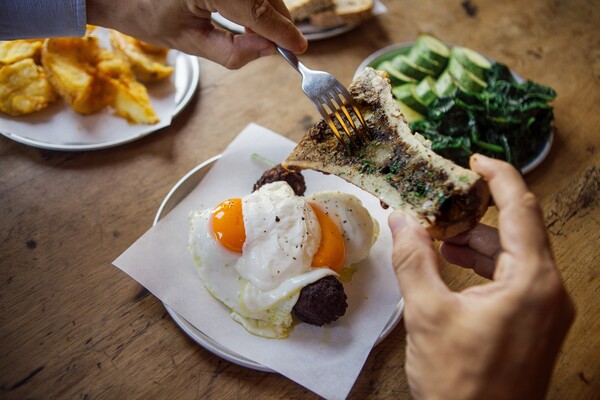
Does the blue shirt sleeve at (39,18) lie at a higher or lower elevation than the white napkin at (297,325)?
higher

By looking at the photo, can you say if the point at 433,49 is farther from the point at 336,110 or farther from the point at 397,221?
the point at 397,221

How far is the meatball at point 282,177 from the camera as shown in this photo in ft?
8.31

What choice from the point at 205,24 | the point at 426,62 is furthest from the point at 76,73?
the point at 426,62

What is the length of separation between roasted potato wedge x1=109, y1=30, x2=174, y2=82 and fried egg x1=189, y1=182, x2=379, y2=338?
140 cm

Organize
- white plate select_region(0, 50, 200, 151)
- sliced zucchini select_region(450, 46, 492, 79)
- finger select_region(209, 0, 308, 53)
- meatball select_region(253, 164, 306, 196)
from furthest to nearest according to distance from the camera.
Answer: sliced zucchini select_region(450, 46, 492, 79), white plate select_region(0, 50, 200, 151), meatball select_region(253, 164, 306, 196), finger select_region(209, 0, 308, 53)

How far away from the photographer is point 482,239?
2062 millimetres

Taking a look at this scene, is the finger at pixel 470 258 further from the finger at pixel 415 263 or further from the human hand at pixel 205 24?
the human hand at pixel 205 24

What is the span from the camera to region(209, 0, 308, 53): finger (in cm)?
237

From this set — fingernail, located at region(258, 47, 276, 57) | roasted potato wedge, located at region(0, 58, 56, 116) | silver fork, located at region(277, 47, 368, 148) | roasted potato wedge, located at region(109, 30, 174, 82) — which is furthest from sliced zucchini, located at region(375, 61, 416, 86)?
roasted potato wedge, located at region(0, 58, 56, 116)

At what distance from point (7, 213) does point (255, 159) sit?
4.60ft

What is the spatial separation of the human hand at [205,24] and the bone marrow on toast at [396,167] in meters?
0.53

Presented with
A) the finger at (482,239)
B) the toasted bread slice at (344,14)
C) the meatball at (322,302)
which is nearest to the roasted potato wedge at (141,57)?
the toasted bread slice at (344,14)

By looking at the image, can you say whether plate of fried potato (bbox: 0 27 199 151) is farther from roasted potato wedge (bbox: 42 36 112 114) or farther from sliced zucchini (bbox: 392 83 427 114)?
sliced zucchini (bbox: 392 83 427 114)

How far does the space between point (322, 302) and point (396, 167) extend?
Result: 66cm
